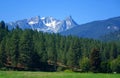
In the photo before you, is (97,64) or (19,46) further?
(19,46)

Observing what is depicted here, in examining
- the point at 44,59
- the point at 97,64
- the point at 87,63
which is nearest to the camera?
the point at 97,64

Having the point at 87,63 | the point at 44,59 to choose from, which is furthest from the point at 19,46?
the point at 87,63

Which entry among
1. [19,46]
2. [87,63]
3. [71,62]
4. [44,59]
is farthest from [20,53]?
[71,62]

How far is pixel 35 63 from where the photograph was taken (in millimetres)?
128000

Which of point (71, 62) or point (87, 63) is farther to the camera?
point (71, 62)

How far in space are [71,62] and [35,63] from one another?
3251cm

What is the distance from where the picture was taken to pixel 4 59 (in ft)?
401

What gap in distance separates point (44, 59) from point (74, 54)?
77.3 ft

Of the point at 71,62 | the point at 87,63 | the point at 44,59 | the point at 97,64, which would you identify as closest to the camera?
the point at 97,64

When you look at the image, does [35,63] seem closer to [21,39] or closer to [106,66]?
[21,39]

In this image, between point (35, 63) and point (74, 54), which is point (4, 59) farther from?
point (74, 54)

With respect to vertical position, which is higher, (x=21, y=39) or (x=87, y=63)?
(x=21, y=39)

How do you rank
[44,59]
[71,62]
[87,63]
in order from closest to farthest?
1. [87,63]
2. [44,59]
3. [71,62]

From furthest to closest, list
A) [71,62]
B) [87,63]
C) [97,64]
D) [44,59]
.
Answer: [71,62], [44,59], [87,63], [97,64]
